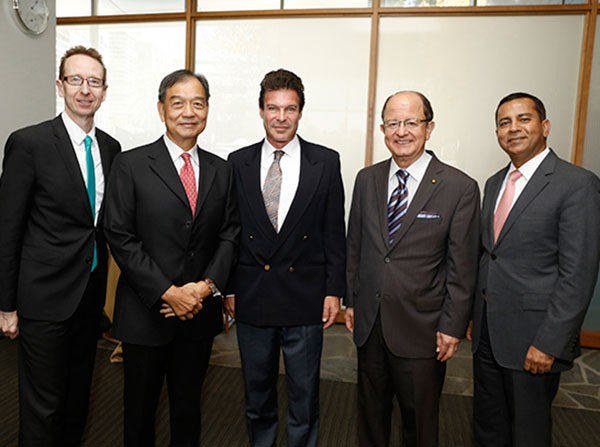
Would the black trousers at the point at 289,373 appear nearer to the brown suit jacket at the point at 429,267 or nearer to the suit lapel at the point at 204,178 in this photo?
the brown suit jacket at the point at 429,267

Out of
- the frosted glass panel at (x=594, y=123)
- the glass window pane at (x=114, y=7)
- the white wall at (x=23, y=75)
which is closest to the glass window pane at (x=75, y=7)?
the glass window pane at (x=114, y=7)

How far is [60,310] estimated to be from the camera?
1.89 meters

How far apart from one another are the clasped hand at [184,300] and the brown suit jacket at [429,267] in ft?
2.34

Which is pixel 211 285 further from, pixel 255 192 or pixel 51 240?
pixel 51 240

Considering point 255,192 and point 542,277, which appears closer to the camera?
point 542,277

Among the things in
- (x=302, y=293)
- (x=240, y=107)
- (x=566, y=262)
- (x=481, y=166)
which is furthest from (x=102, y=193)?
(x=481, y=166)

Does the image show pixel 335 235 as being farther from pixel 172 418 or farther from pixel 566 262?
pixel 172 418

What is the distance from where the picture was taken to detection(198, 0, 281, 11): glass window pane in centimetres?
454

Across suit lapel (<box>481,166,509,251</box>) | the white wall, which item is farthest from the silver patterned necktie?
the white wall

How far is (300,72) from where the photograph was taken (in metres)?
4.54

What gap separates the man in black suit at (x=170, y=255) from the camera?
68.9 inches

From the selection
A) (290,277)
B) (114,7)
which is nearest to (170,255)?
(290,277)

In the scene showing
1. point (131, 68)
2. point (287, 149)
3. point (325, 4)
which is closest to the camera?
point (287, 149)

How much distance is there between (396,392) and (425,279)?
1.67ft
